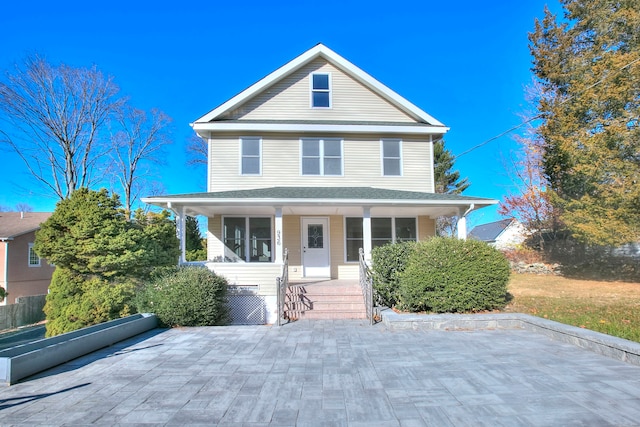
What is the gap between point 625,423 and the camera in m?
2.94

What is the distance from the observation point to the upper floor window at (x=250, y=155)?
39.8 ft

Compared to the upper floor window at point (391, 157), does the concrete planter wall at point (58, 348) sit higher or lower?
A: lower

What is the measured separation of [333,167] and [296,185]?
4.77ft

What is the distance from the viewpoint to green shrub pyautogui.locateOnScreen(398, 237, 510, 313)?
24.1 feet

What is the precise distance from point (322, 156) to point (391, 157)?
2459 mm

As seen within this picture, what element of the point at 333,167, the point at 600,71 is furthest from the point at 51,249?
the point at 600,71

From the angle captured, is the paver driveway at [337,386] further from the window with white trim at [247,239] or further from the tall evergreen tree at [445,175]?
the tall evergreen tree at [445,175]

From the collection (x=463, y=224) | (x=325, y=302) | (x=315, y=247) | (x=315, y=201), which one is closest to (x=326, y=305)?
(x=325, y=302)

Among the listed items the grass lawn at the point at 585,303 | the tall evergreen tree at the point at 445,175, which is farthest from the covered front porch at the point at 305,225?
the tall evergreen tree at the point at 445,175

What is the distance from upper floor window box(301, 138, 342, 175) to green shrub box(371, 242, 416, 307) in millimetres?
4622

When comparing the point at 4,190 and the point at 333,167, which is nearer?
the point at 333,167

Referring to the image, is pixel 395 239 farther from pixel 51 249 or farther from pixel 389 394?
pixel 51 249

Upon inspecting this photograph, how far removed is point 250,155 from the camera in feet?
40.1

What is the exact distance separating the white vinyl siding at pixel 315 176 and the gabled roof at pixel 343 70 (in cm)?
A: 100
